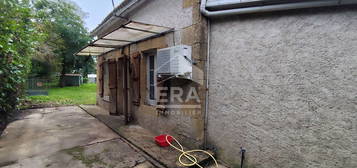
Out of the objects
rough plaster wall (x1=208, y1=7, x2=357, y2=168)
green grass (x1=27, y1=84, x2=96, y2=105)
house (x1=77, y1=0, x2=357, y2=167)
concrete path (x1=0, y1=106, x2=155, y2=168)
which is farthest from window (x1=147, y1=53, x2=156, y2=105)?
green grass (x1=27, y1=84, x2=96, y2=105)

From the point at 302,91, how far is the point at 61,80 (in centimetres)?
2771

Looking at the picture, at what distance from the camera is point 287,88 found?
2582 mm

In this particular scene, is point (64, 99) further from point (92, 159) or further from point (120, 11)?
point (92, 159)

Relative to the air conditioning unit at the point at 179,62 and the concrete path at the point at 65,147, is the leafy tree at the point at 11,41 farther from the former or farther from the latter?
the air conditioning unit at the point at 179,62

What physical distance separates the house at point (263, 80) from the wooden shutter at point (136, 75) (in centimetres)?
124

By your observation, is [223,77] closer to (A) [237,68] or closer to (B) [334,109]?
(A) [237,68]

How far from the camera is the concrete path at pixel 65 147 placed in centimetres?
328

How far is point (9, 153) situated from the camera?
3664 millimetres

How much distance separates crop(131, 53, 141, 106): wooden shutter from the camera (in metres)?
5.55

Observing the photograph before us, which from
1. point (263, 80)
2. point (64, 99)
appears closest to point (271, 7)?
point (263, 80)

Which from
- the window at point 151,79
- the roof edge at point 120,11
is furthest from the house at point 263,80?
the roof edge at point 120,11

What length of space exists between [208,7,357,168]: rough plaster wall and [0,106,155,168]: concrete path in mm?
2129

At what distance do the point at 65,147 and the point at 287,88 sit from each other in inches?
200

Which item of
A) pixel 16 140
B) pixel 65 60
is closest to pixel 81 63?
pixel 65 60
